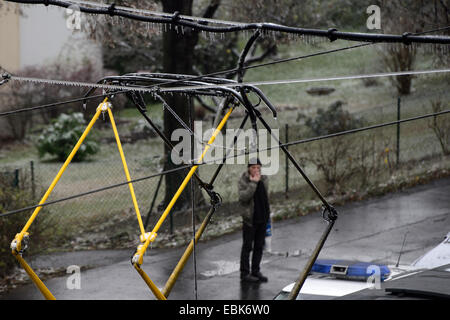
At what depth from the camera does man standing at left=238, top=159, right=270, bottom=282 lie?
32.8 ft

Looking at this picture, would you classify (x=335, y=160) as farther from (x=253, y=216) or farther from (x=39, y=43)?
(x=39, y=43)

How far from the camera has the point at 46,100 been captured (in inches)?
904

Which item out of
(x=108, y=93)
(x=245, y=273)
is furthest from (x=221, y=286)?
(x=108, y=93)

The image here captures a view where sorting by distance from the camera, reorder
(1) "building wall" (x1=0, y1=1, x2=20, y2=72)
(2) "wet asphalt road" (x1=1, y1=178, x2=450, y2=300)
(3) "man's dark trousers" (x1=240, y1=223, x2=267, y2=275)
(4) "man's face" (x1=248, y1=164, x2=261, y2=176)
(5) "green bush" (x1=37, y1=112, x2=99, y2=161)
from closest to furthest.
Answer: (2) "wet asphalt road" (x1=1, y1=178, x2=450, y2=300)
(4) "man's face" (x1=248, y1=164, x2=261, y2=176)
(3) "man's dark trousers" (x1=240, y1=223, x2=267, y2=275)
(5) "green bush" (x1=37, y1=112, x2=99, y2=161)
(1) "building wall" (x1=0, y1=1, x2=20, y2=72)

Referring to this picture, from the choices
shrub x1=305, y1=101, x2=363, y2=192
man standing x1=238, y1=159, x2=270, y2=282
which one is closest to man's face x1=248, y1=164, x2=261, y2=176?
man standing x1=238, y1=159, x2=270, y2=282

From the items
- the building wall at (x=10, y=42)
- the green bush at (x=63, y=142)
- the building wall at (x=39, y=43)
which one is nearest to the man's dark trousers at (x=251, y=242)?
the green bush at (x=63, y=142)

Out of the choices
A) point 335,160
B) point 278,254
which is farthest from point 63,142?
point 278,254

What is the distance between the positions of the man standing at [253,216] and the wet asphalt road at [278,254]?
0.23 meters

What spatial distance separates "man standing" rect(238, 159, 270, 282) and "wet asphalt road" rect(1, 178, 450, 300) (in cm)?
23

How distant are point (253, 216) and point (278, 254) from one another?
1439 millimetres

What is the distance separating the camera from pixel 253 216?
398 inches

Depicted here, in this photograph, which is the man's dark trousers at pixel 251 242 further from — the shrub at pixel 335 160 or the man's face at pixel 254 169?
the shrub at pixel 335 160

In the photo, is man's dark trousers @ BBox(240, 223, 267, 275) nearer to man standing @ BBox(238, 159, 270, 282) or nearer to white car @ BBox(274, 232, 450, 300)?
man standing @ BBox(238, 159, 270, 282)
